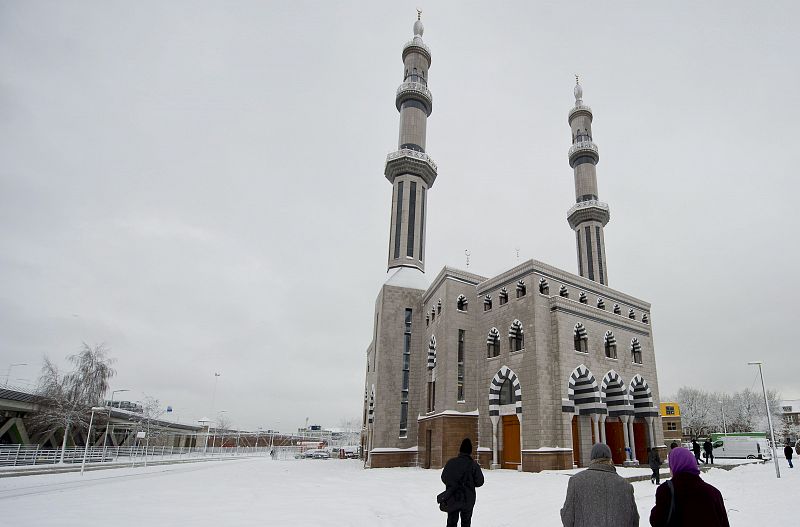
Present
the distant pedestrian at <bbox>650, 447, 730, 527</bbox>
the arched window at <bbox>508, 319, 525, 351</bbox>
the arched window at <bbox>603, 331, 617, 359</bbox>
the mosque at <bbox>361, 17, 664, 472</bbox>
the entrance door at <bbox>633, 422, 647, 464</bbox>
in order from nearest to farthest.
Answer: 1. the distant pedestrian at <bbox>650, 447, 730, 527</bbox>
2. the mosque at <bbox>361, 17, 664, 472</bbox>
3. the arched window at <bbox>508, 319, 525, 351</bbox>
4. the arched window at <bbox>603, 331, 617, 359</bbox>
5. the entrance door at <bbox>633, 422, 647, 464</bbox>

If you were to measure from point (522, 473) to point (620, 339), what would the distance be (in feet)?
42.8

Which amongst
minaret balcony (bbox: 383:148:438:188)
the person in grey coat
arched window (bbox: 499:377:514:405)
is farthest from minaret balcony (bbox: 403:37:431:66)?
the person in grey coat

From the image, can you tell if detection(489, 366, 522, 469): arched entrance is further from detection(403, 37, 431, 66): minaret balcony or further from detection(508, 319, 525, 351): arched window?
detection(403, 37, 431, 66): minaret balcony

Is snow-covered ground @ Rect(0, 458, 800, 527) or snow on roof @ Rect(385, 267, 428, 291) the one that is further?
snow on roof @ Rect(385, 267, 428, 291)

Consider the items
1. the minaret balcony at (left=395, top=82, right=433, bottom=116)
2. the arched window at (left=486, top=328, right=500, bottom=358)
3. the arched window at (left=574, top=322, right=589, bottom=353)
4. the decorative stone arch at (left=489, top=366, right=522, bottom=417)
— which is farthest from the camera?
the minaret balcony at (left=395, top=82, right=433, bottom=116)

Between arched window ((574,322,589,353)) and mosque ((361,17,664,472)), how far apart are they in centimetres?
6

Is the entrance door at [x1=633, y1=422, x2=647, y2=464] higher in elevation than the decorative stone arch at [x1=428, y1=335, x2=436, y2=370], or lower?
lower

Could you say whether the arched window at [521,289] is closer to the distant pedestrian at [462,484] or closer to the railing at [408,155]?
the railing at [408,155]

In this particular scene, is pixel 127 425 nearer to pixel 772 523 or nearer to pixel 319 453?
pixel 319 453

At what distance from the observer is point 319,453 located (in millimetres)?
59500

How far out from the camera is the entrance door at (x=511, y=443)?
92.9 feet

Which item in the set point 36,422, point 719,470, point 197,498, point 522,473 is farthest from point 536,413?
point 36,422

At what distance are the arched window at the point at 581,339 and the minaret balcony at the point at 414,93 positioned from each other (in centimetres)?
2731

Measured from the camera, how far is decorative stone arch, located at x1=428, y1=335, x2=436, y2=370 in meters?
35.2
